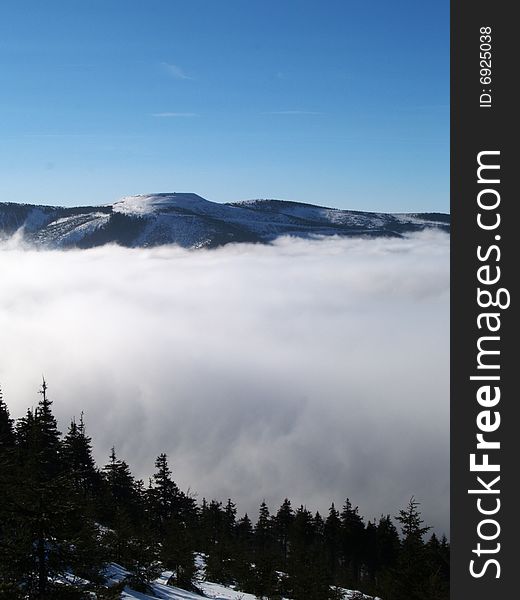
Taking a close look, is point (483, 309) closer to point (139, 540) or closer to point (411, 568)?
point (411, 568)

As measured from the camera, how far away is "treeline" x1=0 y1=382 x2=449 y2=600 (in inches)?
531

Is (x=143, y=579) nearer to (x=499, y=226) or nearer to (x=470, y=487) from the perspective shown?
(x=470, y=487)

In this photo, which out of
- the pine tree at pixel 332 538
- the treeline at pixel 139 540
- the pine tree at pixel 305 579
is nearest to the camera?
the treeline at pixel 139 540

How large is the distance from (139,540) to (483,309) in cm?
2887

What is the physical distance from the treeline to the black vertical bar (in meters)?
9.05

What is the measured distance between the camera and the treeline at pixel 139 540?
44.3 feet

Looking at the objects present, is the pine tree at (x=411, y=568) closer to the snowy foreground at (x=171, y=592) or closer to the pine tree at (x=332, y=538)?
the snowy foreground at (x=171, y=592)

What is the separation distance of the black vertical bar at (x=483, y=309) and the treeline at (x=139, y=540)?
29.7 feet

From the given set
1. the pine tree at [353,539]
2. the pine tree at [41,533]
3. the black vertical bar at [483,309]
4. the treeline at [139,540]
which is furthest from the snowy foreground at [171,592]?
the pine tree at [353,539]

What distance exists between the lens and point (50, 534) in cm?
1360

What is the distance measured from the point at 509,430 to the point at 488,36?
910cm

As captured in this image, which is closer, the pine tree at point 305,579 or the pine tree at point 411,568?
the pine tree at point 411,568

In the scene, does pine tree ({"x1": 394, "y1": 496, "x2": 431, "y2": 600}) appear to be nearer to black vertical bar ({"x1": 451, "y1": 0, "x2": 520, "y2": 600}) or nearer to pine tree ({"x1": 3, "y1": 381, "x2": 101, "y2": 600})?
black vertical bar ({"x1": 451, "y1": 0, "x2": 520, "y2": 600})

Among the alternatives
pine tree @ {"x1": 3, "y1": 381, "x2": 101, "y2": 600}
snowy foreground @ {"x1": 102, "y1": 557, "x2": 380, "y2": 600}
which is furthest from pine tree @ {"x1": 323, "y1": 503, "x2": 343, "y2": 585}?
pine tree @ {"x1": 3, "y1": 381, "x2": 101, "y2": 600}
